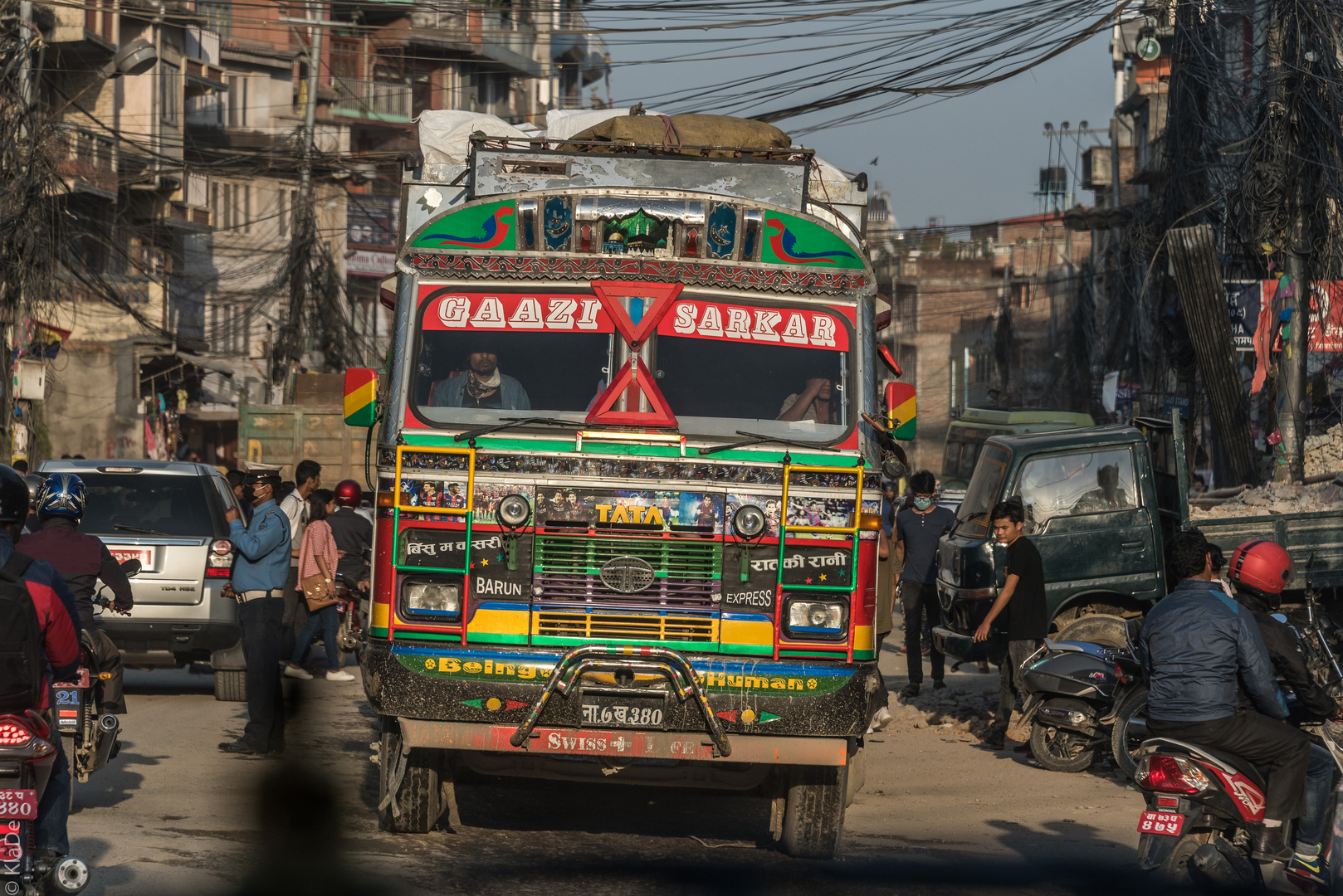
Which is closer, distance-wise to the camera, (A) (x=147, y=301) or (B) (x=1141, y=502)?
(B) (x=1141, y=502)

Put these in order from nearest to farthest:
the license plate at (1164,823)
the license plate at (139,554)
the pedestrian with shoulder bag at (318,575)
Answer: the license plate at (1164,823), the license plate at (139,554), the pedestrian with shoulder bag at (318,575)

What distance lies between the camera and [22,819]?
17.3 feet

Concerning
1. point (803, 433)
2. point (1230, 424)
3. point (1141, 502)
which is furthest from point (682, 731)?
point (1230, 424)

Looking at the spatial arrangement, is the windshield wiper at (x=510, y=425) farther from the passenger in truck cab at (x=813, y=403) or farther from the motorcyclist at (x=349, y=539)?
the motorcyclist at (x=349, y=539)

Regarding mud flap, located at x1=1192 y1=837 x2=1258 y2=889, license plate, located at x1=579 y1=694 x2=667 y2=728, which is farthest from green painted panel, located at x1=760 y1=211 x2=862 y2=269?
mud flap, located at x1=1192 y1=837 x2=1258 y2=889

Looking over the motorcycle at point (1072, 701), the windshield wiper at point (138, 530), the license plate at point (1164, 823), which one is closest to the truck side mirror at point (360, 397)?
the license plate at point (1164, 823)

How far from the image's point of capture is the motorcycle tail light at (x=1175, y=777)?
19.9 ft

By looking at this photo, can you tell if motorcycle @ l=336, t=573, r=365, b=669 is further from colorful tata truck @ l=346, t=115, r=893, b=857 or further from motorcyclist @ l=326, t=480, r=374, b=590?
colorful tata truck @ l=346, t=115, r=893, b=857

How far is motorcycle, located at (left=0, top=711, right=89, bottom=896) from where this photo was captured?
5227 mm

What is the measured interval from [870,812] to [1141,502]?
168 inches

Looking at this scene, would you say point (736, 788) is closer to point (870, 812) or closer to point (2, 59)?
point (870, 812)

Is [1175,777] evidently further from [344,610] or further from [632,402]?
[344,610]

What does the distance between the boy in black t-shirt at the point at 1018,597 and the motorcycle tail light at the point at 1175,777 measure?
→ 5209mm

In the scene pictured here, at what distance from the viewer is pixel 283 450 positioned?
26781 millimetres
